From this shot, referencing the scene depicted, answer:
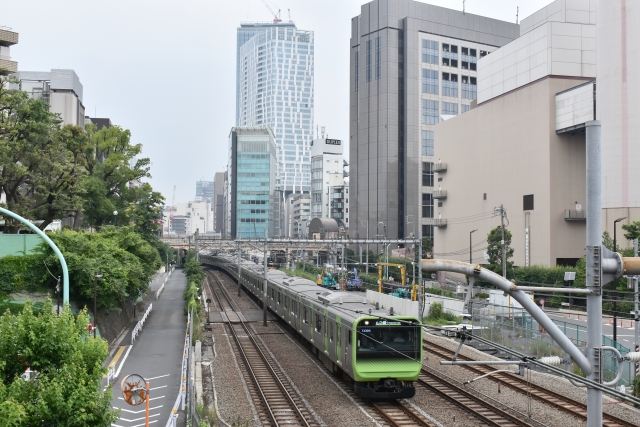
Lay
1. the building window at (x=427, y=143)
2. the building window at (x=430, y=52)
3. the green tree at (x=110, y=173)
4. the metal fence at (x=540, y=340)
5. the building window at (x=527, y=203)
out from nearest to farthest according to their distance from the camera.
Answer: the metal fence at (x=540, y=340) < the green tree at (x=110, y=173) < the building window at (x=527, y=203) < the building window at (x=430, y=52) < the building window at (x=427, y=143)

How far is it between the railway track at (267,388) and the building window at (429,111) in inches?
2449

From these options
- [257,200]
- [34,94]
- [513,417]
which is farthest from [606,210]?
[257,200]

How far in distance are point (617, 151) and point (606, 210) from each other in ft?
13.8

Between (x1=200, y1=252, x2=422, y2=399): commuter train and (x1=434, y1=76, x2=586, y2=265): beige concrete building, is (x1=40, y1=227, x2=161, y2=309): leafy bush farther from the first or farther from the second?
(x1=434, y1=76, x2=586, y2=265): beige concrete building

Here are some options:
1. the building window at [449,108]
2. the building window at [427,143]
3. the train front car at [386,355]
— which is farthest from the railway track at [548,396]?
the building window at [449,108]

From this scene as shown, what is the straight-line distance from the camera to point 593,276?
7078 millimetres

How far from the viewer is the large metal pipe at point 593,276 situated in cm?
711

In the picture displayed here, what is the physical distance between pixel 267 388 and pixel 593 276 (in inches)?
530

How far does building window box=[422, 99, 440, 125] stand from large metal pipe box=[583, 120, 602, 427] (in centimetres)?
8219

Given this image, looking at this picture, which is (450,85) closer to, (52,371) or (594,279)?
(594,279)

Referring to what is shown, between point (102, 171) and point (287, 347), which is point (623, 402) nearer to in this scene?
point (287, 347)

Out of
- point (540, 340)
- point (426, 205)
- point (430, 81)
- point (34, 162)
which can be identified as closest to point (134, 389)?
point (540, 340)

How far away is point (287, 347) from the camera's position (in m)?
26.7

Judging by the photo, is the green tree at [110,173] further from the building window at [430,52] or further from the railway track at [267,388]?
the building window at [430,52]
